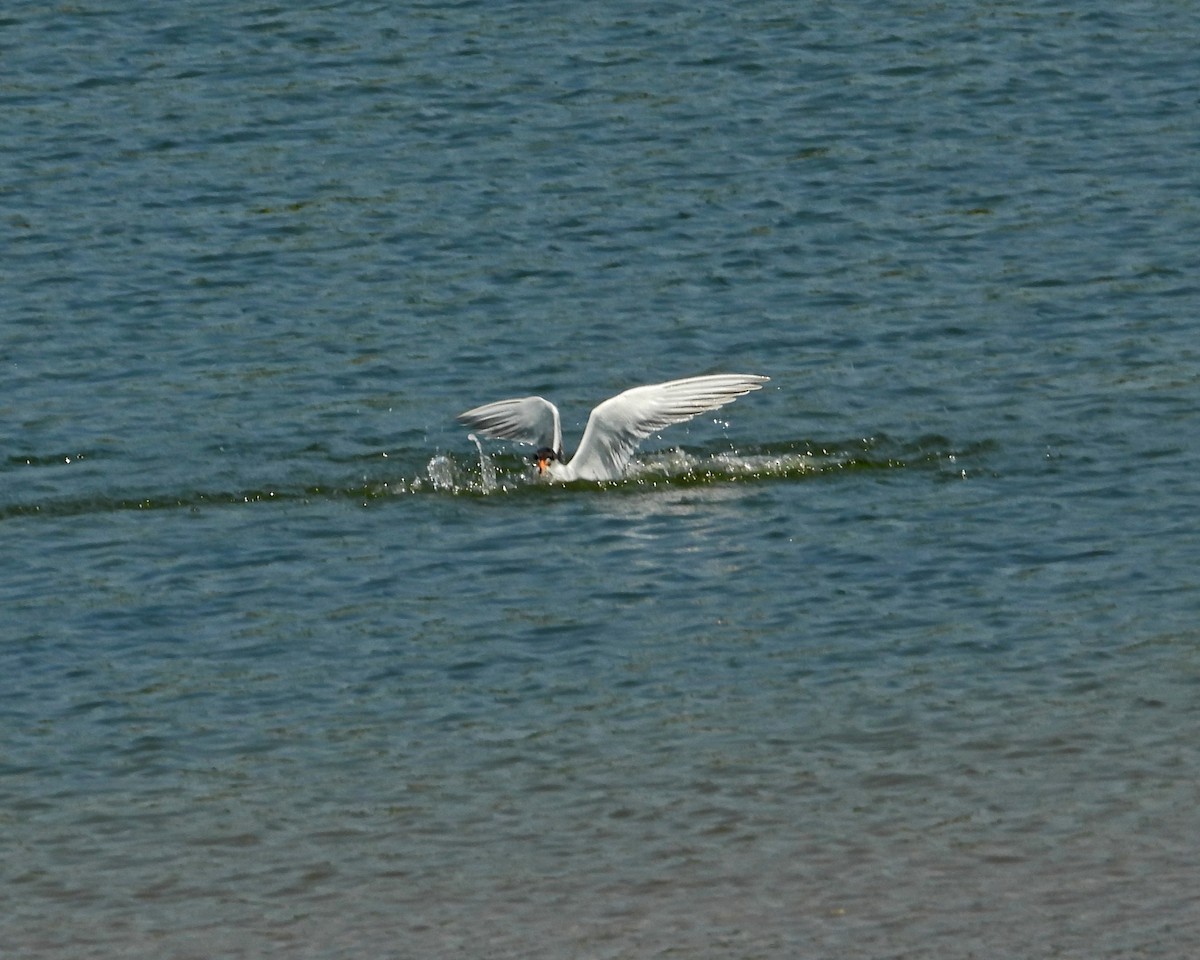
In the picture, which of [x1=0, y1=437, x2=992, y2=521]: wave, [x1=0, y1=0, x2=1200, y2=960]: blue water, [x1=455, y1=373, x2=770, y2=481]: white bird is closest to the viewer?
[x1=0, y1=0, x2=1200, y2=960]: blue water

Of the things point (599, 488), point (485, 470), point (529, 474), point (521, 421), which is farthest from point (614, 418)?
point (485, 470)

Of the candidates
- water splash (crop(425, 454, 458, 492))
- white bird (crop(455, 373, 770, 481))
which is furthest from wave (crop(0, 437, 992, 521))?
white bird (crop(455, 373, 770, 481))

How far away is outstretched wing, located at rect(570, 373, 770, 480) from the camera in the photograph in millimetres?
16812

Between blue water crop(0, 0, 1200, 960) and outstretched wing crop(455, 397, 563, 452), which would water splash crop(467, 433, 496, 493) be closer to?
blue water crop(0, 0, 1200, 960)

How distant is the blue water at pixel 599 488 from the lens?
34.9 ft

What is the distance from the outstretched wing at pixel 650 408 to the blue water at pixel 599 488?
0.36 meters

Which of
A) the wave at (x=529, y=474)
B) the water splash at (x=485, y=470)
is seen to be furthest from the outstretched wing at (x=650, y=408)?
the water splash at (x=485, y=470)

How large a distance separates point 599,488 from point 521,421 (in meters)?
0.76

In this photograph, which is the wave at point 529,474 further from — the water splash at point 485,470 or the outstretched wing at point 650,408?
the outstretched wing at point 650,408

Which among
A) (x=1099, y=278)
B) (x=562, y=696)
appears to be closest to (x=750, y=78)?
(x=1099, y=278)

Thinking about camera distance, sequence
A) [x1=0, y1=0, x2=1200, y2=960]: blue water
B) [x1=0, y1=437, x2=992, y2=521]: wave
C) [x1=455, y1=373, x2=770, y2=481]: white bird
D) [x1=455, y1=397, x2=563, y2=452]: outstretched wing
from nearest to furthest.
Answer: [x1=0, y1=0, x2=1200, y2=960]: blue water < [x1=0, y1=437, x2=992, y2=521]: wave < [x1=455, y1=373, x2=770, y2=481]: white bird < [x1=455, y1=397, x2=563, y2=452]: outstretched wing

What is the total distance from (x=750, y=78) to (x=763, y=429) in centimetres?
957

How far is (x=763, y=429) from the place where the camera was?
17.8 meters

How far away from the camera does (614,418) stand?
16.8 meters
